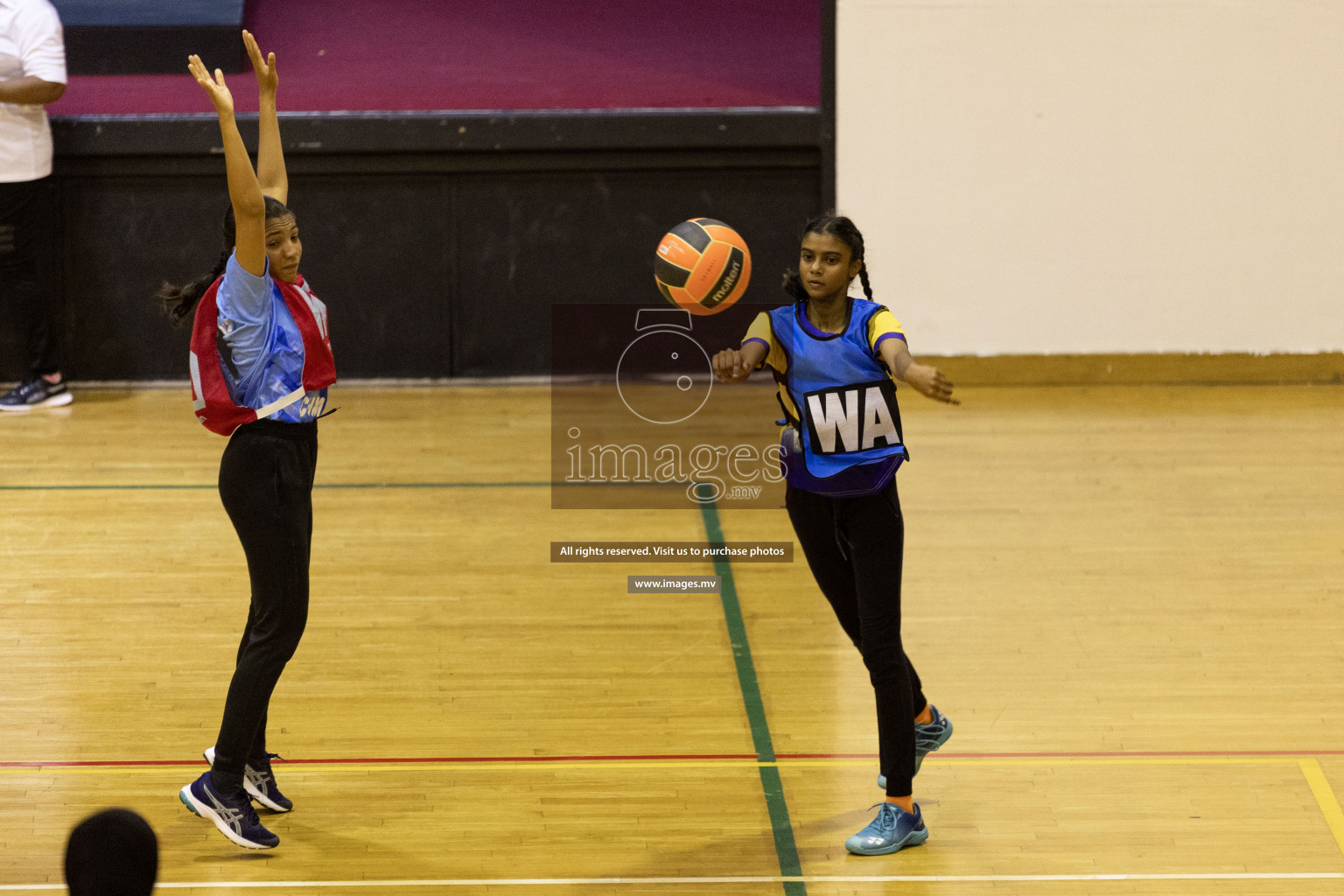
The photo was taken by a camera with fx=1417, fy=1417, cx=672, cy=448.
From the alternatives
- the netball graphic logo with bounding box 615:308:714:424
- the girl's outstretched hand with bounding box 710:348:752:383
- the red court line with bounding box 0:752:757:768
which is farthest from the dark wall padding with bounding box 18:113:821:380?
the girl's outstretched hand with bounding box 710:348:752:383

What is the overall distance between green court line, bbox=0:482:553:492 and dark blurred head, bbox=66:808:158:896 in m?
4.58

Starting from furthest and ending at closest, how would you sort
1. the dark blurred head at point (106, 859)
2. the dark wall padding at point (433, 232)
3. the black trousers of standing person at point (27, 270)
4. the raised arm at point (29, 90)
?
1. the dark wall padding at point (433, 232)
2. the black trousers of standing person at point (27, 270)
3. the raised arm at point (29, 90)
4. the dark blurred head at point (106, 859)

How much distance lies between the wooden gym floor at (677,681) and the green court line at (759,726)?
0.03ft

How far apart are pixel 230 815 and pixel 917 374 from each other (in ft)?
5.99

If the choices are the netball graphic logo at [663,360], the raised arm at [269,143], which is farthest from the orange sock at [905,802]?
the netball graphic logo at [663,360]

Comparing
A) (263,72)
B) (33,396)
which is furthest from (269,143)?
(33,396)

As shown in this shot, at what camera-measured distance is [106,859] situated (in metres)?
1.30

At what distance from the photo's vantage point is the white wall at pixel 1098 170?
7.26 metres

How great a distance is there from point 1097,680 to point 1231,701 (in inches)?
14.4

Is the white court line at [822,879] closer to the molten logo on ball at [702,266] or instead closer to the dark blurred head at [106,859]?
the molten logo on ball at [702,266]

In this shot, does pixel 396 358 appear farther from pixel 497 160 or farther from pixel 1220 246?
pixel 1220 246

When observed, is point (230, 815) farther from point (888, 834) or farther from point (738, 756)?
point (888, 834)

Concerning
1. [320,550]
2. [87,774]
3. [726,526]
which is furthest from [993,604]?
[87,774]

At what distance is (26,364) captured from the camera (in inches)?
280
